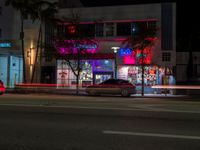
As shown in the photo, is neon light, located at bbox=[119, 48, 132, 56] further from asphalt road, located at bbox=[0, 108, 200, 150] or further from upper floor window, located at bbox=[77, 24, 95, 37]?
asphalt road, located at bbox=[0, 108, 200, 150]

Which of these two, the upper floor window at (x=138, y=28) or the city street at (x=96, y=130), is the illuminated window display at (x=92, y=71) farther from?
the city street at (x=96, y=130)

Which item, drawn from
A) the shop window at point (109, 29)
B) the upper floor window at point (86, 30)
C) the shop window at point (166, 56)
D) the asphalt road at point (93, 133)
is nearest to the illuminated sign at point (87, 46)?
the upper floor window at point (86, 30)

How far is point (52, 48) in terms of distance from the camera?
3425 centimetres

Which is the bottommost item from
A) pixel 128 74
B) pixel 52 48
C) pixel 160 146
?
pixel 160 146

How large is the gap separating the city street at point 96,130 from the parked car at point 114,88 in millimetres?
16321

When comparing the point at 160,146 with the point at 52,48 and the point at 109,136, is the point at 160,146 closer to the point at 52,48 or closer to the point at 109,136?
the point at 109,136

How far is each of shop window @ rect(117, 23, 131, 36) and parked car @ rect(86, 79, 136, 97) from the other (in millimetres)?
7687

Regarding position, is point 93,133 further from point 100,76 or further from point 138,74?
point 100,76

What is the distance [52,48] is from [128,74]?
7841 mm

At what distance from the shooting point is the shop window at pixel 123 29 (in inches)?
1457

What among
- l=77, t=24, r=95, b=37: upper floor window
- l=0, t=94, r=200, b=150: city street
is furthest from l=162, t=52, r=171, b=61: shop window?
l=0, t=94, r=200, b=150: city street

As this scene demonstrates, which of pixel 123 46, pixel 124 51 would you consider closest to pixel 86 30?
pixel 123 46

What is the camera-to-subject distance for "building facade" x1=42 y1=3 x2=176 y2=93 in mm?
35750

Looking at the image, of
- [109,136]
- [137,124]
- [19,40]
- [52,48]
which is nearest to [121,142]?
[109,136]
